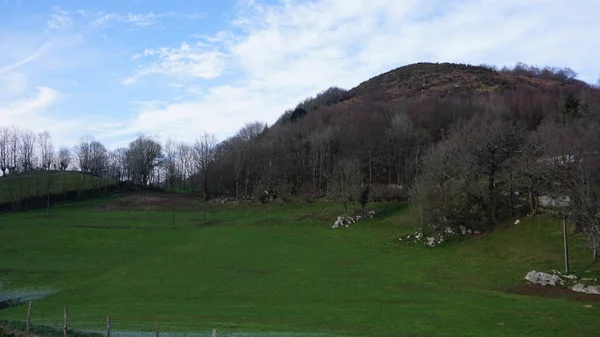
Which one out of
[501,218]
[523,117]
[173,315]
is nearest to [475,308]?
[173,315]

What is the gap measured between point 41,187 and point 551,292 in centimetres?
10919

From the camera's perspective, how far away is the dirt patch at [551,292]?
30969 millimetres

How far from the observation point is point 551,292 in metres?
33.2

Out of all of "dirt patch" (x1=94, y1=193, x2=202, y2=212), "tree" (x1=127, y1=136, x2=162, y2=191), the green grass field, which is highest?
"tree" (x1=127, y1=136, x2=162, y2=191)

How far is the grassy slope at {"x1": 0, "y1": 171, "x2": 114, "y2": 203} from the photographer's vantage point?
340 ft

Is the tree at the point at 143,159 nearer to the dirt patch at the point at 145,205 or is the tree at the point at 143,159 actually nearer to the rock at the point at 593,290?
the dirt patch at the point at 145,205

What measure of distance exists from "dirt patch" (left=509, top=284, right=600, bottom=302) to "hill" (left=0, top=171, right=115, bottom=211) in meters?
94.6

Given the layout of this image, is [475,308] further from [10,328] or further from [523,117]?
[523,117]

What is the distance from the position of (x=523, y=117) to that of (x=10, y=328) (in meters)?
121

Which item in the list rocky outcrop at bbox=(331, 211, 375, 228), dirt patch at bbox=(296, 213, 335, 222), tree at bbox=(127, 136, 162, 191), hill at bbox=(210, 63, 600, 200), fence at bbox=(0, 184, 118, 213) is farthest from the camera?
tree at bbox=(127, 136, 162, 191)

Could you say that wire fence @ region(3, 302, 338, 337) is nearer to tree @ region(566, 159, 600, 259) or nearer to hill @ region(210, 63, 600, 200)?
tree @ region(566, 159, 600, 259)

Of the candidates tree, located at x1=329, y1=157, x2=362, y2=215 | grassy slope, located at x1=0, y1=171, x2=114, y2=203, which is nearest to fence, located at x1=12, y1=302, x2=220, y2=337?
tree, located at x1=329, y1=157, x2=362, y2=215

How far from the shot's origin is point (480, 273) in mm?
40031

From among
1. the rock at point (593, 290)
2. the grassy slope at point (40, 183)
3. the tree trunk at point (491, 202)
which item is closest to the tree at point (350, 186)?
the tree trunk at point (491, 202)
